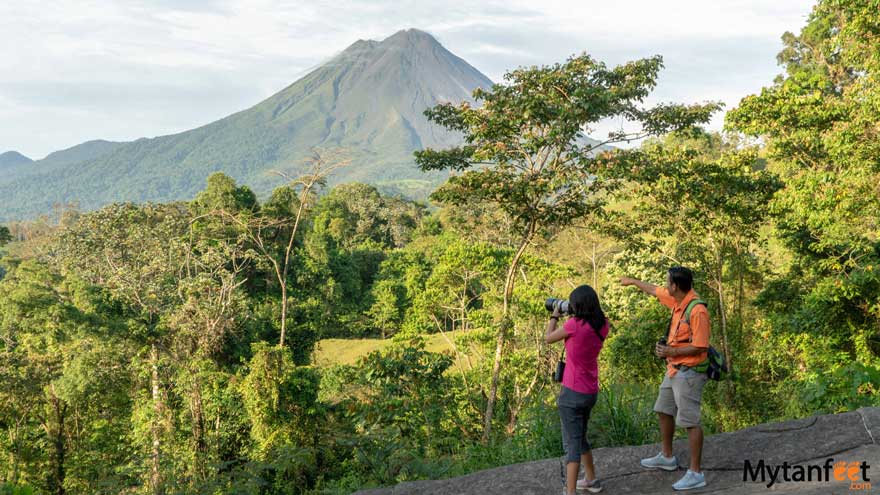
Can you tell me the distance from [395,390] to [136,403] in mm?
8514

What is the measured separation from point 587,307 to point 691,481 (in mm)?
1176

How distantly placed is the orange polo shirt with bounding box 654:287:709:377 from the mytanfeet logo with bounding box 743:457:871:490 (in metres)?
0.79

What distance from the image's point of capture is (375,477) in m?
5.32

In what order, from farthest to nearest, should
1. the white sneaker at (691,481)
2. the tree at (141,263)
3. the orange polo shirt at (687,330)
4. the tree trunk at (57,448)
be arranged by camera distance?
the tree trunk at (57,448)
the tree at (141,263)
the white sneaker at (691,481)
the orange polo shirt at (687,330)

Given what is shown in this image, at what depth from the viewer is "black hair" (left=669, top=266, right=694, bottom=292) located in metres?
3.51

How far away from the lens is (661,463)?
3.76 meters

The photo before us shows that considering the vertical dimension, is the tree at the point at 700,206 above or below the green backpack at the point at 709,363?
above

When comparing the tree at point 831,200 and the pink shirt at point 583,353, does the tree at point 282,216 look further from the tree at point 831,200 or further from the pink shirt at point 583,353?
the pink shirt at point 583,353

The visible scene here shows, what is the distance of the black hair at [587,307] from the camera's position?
3408 millimetres

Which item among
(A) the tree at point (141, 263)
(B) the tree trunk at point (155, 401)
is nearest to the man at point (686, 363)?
(A) the tree at point (141, 263)

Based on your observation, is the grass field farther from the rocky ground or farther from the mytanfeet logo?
the mytanfeet logo

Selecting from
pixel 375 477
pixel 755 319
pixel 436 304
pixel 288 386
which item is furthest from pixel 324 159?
pixel 375 477

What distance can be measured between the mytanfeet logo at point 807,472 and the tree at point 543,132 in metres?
5.90

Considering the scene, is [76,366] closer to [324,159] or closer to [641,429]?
[324,159]
